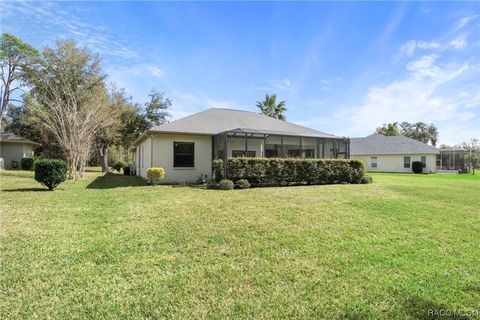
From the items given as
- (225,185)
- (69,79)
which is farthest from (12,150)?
(225,185)

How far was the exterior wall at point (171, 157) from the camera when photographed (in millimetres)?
14336

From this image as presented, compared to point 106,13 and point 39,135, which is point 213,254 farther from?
point 39,135

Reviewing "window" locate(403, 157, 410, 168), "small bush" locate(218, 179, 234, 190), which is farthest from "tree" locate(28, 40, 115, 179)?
"window" locate(403, 157, 410, 168)

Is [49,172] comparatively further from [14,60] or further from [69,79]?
[14,60]

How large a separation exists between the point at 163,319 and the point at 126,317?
0.40m

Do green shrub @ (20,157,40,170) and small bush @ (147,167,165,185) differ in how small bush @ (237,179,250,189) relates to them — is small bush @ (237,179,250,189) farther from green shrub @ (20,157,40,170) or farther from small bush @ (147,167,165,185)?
green shrub @ (20,157,40,170)

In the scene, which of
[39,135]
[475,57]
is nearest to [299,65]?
[475,57]

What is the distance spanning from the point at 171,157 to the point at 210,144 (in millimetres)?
2474

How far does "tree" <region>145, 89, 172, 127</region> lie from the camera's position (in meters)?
27.8

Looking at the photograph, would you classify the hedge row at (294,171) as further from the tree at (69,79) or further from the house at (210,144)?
the tree at (69,79)

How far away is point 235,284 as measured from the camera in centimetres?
337

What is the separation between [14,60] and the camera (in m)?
25.1

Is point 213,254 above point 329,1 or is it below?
below
